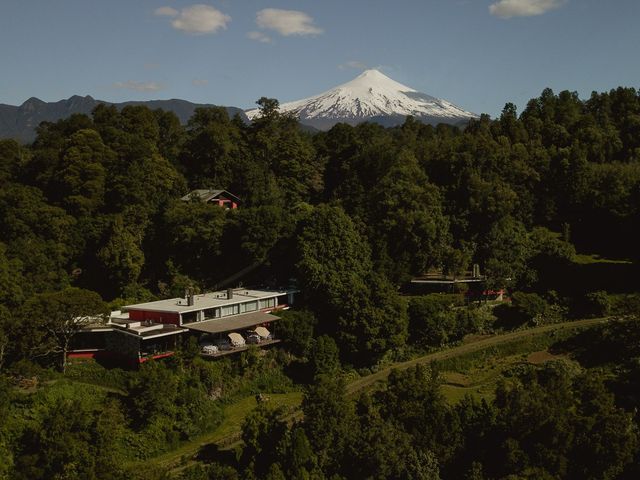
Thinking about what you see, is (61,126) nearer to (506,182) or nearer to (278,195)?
(278,195)

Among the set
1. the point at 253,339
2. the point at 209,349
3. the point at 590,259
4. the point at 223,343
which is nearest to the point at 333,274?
the point at 253,339

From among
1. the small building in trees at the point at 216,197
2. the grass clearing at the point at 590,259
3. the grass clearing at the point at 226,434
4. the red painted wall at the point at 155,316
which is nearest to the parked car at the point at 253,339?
the grass clearing at the point at 226,434

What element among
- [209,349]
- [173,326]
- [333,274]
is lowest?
[209,349]

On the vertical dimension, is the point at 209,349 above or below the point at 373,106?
below

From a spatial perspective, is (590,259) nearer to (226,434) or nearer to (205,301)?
(205,301)

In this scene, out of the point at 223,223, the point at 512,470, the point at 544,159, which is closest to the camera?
the point at 512,470

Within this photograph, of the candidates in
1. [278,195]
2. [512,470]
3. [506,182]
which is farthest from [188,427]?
[506,182]
